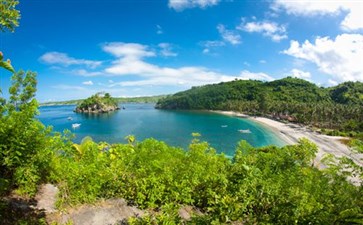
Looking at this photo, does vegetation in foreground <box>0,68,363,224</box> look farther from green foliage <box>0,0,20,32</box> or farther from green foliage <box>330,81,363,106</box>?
green foliage <box>330,81,363,106</box>

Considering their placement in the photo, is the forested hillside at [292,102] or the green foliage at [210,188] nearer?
the green foliage at [210,188]

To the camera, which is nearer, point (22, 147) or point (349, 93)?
point (22, 147)

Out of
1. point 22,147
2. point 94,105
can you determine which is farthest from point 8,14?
point 94,105

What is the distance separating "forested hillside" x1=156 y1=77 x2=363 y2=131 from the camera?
82188 mm

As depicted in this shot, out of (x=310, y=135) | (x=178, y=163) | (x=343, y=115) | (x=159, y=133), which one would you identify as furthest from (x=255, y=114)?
(x=178, y=163)

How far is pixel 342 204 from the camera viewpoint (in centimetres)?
489

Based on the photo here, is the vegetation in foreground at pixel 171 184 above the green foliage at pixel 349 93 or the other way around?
the other way around

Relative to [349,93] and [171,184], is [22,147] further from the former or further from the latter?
[349,93]

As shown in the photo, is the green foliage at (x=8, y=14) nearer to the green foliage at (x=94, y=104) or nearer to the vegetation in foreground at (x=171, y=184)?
the vegetation in foreground at (x=171, y=184)

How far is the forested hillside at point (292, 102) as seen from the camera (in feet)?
270

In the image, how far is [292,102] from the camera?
4801 inches

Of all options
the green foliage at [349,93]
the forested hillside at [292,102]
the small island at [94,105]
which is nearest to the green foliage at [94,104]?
the small island at [94,105]

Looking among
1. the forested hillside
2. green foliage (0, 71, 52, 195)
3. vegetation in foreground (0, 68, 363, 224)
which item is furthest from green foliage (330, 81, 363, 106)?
green foliage (0, 71, 52, 195)

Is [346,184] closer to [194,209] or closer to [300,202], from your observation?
[300,202]
